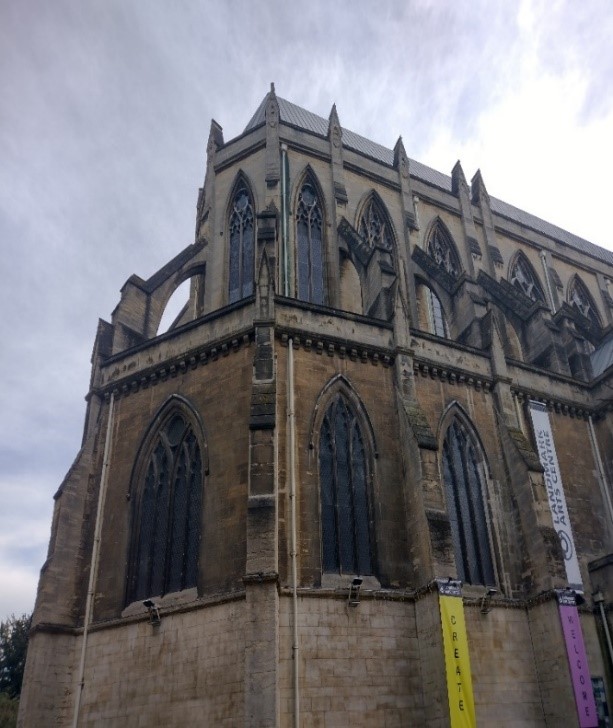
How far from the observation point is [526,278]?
3288cm

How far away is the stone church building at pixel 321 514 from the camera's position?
1421 cm

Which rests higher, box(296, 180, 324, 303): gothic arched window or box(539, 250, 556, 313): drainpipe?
box(539, 250, 556, 313): drainpipe

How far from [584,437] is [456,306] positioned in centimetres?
614

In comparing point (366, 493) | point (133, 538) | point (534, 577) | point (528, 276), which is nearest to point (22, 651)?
point (133, 538)

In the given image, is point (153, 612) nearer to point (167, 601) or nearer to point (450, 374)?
point (167, 601)

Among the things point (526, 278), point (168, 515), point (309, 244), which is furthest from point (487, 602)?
point (526, 278)

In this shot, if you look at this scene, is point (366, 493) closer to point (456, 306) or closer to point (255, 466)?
point (255, 466)

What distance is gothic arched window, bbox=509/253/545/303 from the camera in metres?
32.2

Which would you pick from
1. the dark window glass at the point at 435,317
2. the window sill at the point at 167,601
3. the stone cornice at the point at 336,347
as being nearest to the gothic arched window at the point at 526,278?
the dark window glass at the point at 435,317

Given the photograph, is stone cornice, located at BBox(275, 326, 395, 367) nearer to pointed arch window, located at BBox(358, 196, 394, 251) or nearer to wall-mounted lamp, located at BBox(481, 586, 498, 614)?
wall-mounted lamp, located at BBox(481, 586, 498, 614)

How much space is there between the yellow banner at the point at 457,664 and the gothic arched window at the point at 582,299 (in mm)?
23881

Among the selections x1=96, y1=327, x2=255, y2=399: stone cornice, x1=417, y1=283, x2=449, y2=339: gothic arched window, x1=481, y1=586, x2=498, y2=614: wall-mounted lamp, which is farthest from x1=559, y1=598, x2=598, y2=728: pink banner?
x1=417, y1=283, x2=449, y2=339: gothic arched window

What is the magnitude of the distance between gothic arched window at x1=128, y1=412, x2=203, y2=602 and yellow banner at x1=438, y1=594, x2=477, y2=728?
19.1 ft

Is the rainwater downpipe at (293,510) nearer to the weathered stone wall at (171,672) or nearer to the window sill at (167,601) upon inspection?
the weathered stone wall at (171,672)
